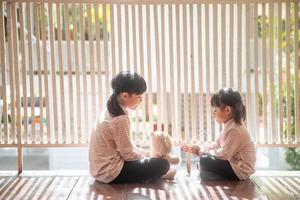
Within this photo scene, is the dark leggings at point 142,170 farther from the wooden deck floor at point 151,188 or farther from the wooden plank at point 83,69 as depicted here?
the wooden plank at point 83,69

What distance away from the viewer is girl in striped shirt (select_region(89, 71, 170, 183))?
259 centimetres

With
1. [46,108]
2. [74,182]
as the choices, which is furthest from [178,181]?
[46,108]

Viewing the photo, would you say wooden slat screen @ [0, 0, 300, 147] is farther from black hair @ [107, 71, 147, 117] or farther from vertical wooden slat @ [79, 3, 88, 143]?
black hair @ [107, 71, 147, 117]

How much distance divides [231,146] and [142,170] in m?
0.58

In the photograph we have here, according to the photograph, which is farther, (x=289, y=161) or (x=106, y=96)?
(x=289, y=161)

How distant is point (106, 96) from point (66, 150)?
2782 millimetres

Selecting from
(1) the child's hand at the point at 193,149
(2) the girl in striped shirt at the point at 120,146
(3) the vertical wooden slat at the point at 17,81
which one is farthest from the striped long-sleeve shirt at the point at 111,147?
(3) the vertical wooden slat at the point at 17,81

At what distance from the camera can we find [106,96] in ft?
Result: 9.90

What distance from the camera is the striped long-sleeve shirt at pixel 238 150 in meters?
2.63

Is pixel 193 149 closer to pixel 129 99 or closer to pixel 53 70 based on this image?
pixel 129 99

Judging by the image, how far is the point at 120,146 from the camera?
2.58m

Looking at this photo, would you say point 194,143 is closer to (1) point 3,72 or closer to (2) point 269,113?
(2) point 269,113

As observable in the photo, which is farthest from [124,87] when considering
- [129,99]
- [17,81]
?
[17,81]

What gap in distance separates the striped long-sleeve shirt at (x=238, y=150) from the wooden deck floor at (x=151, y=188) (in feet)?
0.29
